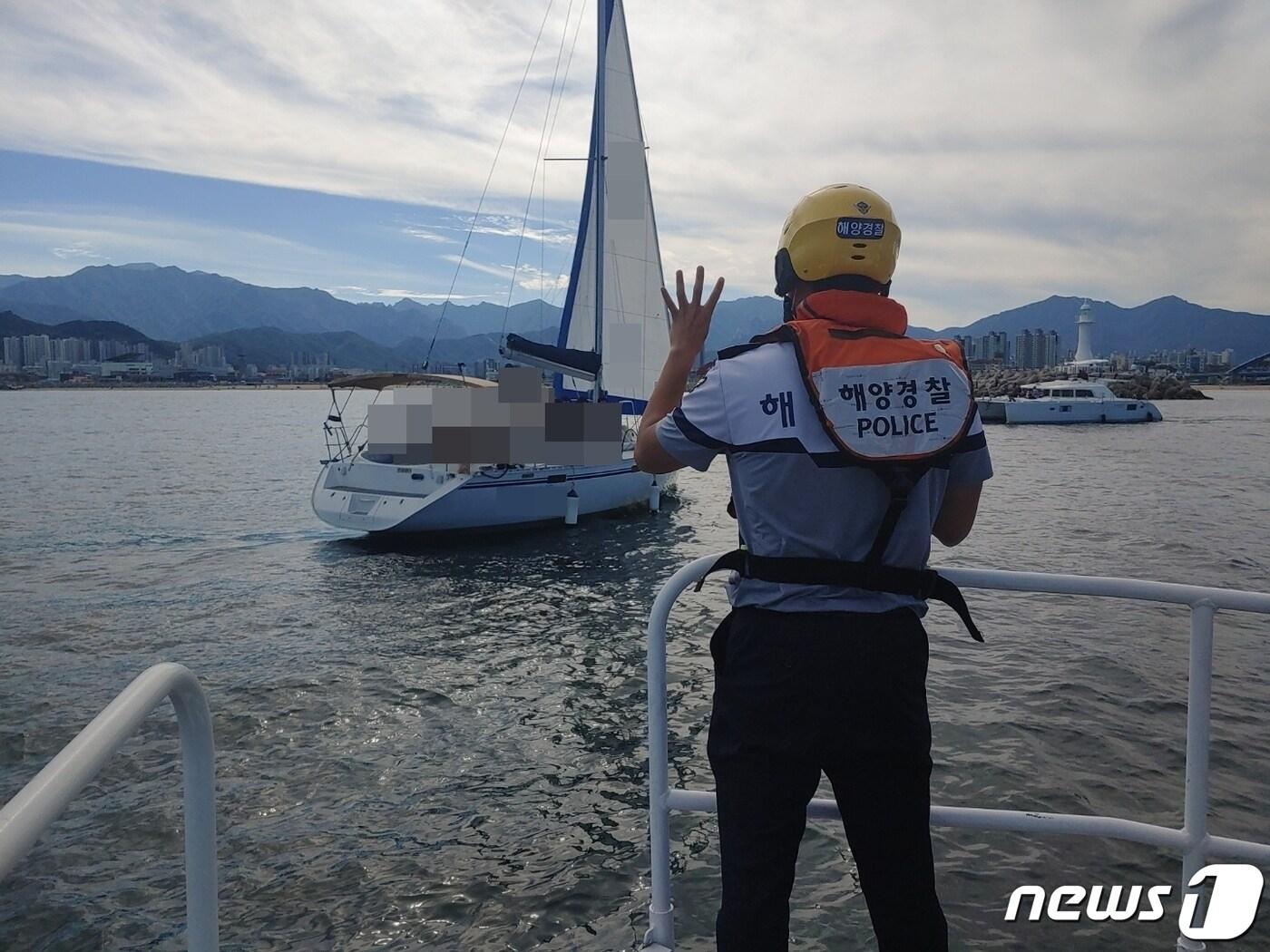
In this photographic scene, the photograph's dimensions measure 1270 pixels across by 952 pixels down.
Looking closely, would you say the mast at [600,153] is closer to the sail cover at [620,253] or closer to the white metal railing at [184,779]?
the sail cover at [620,253]

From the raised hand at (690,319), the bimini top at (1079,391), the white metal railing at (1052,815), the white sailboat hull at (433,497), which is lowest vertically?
the white sailboat hull at (433,497)

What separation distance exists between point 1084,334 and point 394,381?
11295cm

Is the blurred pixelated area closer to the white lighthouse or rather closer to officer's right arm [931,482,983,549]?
officer's right arm [931,482,983,549]

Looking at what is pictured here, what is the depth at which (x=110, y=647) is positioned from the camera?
1148 cm

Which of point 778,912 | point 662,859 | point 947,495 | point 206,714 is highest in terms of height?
point 947,495

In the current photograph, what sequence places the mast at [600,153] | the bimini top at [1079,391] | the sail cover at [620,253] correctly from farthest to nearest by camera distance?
the bimini top at [1079,391] < the sail cover at [620,253] < the mast at [600,153]

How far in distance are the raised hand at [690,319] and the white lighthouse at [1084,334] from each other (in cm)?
12206

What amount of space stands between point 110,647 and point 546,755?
7.02 meters

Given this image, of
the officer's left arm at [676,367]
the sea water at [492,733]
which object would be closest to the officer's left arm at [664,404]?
the officer's left arm at [676,367]

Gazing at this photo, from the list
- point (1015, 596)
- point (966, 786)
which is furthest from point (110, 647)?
point (1015, 596)

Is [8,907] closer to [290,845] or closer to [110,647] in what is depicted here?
[290,845]

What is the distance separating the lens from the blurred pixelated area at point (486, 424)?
17312 millimetres

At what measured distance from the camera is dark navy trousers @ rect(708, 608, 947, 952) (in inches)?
79.3

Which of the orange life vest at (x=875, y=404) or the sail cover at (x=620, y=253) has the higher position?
the sail cover at (x=620, y=253)
